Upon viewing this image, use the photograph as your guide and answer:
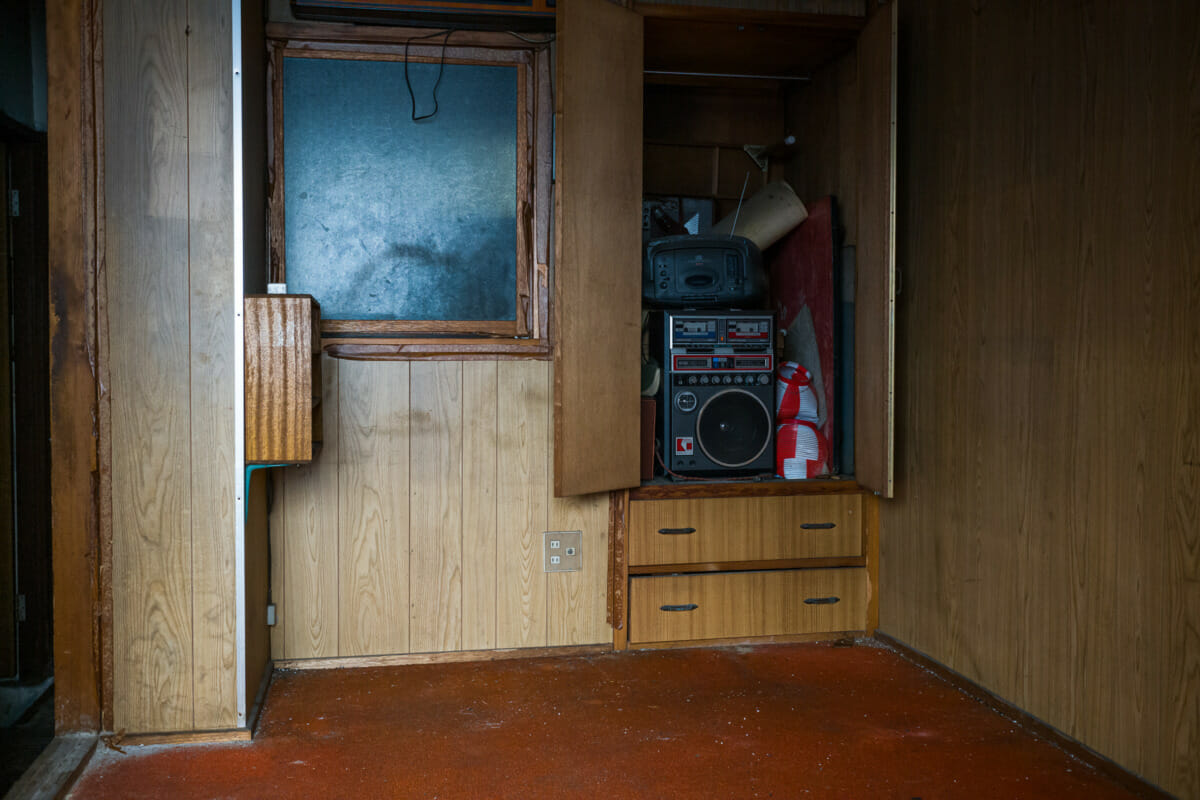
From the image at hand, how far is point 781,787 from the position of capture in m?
2.02

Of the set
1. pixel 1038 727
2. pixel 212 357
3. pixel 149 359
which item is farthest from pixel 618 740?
pixel 149 359

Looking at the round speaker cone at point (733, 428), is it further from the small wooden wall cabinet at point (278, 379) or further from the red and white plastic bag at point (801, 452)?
the small wooden wall cabinet at point (278, 379)

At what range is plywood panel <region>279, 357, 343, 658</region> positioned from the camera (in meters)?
2.82

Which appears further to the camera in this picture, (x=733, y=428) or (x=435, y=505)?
(x=733, y=428)

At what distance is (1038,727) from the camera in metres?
2.31

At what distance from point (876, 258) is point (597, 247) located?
93cm

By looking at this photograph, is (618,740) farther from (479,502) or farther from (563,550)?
(479,502)

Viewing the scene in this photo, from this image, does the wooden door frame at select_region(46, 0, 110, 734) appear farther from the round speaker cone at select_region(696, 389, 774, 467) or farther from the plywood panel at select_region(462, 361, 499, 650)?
the round speaker cone at select_region(696, 389, 774, 467)

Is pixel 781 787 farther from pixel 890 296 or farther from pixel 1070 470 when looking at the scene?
pixel 890 296

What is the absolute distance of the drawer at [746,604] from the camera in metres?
2.99

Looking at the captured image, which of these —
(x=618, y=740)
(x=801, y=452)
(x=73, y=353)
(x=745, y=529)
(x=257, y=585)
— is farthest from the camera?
(x=801, y=452)

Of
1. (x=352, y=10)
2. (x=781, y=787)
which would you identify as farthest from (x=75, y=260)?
(x=781, y=787)

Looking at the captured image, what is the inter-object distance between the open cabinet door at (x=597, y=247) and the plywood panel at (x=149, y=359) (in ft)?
3.51

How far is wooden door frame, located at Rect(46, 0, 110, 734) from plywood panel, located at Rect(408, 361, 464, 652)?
95 cm
